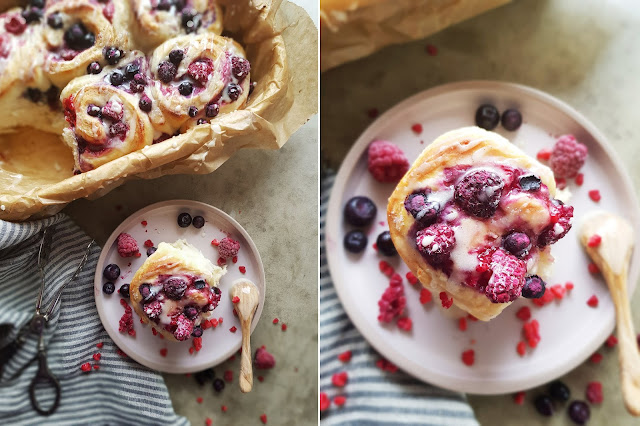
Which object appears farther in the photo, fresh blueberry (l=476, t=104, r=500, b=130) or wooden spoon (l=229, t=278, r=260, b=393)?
fresh blueberry (l=476, t=104, r=500, b=130)

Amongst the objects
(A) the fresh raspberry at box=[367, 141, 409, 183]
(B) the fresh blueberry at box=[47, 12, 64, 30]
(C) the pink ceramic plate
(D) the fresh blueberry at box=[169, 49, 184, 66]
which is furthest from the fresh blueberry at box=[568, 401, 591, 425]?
(B) the fresh blueberry at box=[47, 12, 64, 30]

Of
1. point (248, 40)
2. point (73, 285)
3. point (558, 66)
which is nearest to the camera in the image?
point (73, 285)

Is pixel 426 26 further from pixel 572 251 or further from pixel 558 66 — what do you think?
pixel 572 251

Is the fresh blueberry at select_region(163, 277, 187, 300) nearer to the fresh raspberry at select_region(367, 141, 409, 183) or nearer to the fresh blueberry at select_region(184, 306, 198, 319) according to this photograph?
the fresh blueberry at select_region(184, 306, 198, 319)

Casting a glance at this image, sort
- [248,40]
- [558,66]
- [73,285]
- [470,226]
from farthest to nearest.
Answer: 1. [558,66]
2. [248,40]
3. [73,285]
4. [470,226]

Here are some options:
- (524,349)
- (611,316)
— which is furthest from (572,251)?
(524,349)

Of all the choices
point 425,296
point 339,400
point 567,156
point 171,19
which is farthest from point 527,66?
point 339,400
